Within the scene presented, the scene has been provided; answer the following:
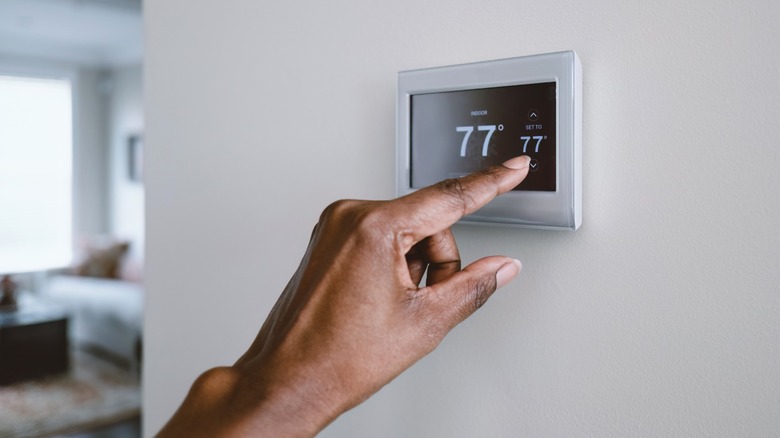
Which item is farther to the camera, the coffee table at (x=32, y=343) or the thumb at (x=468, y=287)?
the coffee table at (x=32, y=343)

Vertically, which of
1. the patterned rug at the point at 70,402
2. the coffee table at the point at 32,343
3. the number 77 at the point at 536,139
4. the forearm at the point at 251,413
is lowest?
the patterned rug at the point at 70,402

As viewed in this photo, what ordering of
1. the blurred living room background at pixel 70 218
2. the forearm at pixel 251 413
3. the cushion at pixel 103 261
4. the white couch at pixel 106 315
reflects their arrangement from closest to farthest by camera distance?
the forearm at pixel 251 413 < the blurred living room background at pixel 70 218 < the white couch at pixel 106 315 < the cushion at pixel 103 261

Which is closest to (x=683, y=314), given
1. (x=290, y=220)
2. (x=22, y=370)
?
(x=290, y=220)

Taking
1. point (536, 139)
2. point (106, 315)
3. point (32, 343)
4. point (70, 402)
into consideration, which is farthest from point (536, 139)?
point (106, 315)

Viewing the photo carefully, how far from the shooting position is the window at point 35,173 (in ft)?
16.0

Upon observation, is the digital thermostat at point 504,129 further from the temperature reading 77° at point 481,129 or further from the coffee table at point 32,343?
the coffee table at point 32,343

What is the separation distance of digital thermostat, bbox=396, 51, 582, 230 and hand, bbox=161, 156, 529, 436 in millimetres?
46

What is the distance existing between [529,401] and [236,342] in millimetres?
353

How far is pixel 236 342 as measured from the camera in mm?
653

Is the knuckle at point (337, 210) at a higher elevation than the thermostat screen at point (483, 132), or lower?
lower

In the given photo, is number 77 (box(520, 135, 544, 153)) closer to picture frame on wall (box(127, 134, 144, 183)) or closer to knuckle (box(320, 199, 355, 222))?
knuckle (box(320, 199, 355, 222))

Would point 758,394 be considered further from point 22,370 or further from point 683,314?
point 22,370

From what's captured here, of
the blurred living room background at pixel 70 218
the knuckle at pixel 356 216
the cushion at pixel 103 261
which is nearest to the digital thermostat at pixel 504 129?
the knuckle at pixel 356 216

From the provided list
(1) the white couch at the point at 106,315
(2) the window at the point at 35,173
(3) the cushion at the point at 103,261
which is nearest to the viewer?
(1) the white couch at the point at 106,315
